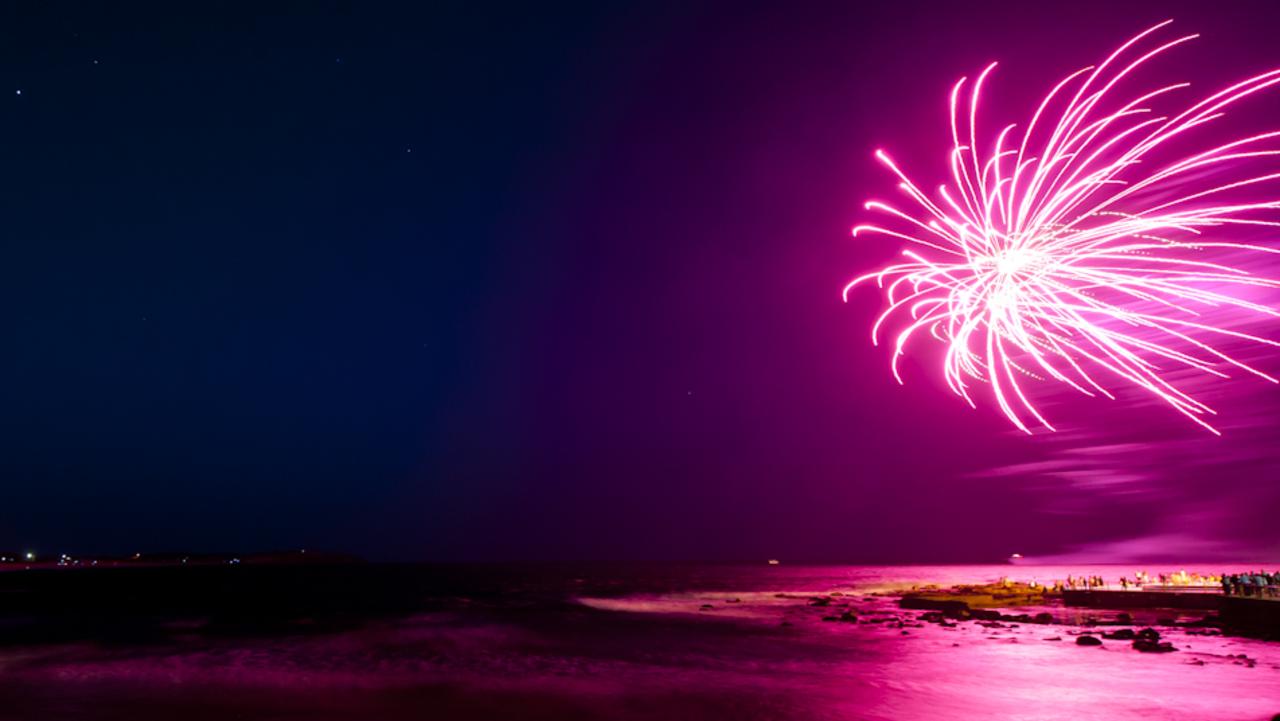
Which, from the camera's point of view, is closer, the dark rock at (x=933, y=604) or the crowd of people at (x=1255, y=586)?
the crowd of people at (x=1255, y=586)

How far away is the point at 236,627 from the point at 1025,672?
3850cm

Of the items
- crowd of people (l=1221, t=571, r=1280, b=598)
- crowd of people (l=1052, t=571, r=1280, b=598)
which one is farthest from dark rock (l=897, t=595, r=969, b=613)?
crowd of people (l=1221, t=571, r=1280, b=598)

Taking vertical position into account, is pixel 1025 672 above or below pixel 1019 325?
below

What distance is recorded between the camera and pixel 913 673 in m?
26.4

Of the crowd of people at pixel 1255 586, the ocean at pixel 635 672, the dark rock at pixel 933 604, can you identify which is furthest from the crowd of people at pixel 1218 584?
the dark rock at pixel 933 604

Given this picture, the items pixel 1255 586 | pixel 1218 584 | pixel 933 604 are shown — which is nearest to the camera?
pixel 1255 586

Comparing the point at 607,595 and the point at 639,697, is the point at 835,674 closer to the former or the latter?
the point at 639,697

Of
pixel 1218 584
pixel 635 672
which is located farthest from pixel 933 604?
pixel 635 672

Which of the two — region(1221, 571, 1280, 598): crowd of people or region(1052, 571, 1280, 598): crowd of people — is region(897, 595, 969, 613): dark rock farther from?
region(1221, 571, 1280, 598): crowd of people

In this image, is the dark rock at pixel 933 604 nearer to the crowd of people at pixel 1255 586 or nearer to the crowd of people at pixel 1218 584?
the crowd of people at pixel 1218 584

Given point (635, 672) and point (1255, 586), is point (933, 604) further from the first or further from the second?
point (635, 672)

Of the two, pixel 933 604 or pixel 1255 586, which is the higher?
pixel 1255 586

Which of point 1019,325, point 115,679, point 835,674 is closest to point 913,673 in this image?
point 835,674

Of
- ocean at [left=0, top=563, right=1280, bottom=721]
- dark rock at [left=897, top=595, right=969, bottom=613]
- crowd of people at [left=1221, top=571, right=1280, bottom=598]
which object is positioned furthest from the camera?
dark rock at [left=897, top=595, right=969, bottom=613]
